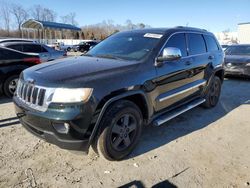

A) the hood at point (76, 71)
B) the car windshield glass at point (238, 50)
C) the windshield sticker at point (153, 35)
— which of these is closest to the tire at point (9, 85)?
the hood at point (76, 71)

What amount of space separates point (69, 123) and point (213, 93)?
4.37 meters

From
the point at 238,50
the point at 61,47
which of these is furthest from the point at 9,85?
the point at 61,47

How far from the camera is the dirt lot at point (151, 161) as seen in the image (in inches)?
128

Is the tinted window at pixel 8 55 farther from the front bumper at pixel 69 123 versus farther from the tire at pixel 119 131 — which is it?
the tire at pixel 119 131

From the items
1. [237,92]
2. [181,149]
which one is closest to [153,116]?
[181,149]

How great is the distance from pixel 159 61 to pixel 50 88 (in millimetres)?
1809

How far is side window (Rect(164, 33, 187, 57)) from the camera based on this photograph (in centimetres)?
452

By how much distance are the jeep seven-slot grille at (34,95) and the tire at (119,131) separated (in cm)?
76

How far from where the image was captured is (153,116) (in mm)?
4121

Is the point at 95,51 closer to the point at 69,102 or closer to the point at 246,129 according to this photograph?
the point at 69,102

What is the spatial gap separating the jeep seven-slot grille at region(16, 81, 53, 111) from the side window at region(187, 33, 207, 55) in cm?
312

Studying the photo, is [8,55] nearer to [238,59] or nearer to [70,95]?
[70,95]

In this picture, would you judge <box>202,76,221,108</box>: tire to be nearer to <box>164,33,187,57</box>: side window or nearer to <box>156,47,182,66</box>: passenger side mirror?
<box>164,33,187,57</box>: side window

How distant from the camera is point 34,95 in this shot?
3.28m
